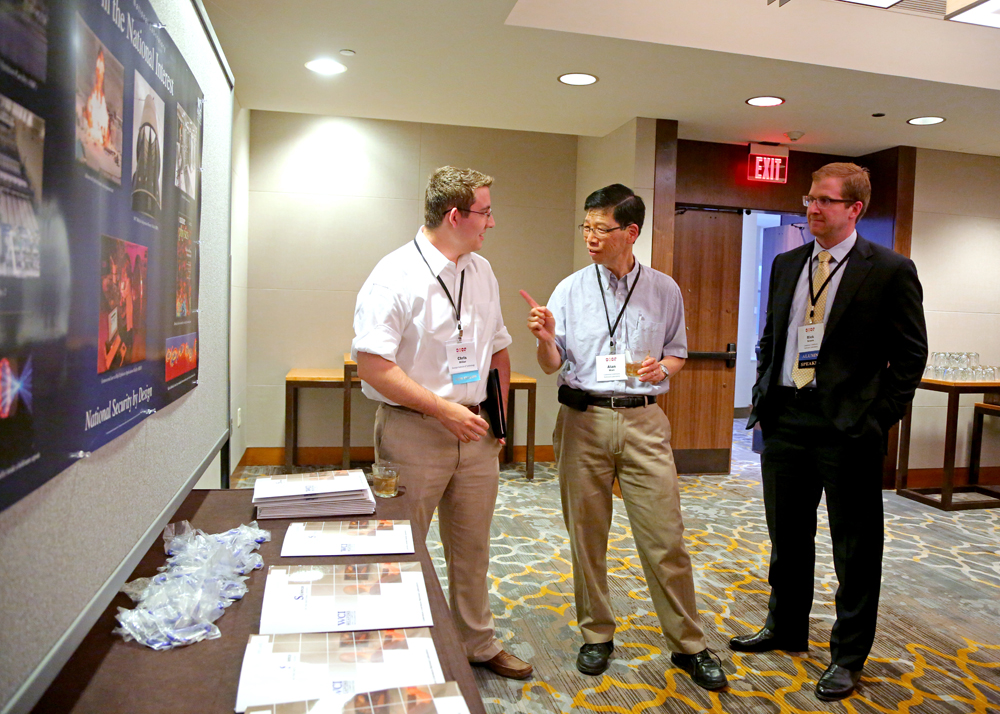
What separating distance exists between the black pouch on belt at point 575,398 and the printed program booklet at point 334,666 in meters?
1.51

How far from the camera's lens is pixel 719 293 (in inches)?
229

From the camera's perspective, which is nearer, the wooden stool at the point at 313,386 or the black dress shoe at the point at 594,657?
the black dress shoe at the point at 594,657

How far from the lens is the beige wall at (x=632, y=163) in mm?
5008

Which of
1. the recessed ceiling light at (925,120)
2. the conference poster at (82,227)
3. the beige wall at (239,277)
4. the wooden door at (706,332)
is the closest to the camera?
the conference poster at (82,227)

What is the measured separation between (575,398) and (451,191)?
2.84 feet

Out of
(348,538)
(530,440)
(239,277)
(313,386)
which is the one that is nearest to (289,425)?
(313,386)

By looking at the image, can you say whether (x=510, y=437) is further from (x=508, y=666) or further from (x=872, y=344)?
(x=872, y=344)

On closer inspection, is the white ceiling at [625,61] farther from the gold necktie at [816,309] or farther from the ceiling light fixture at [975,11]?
the gold necktie at [816,309]

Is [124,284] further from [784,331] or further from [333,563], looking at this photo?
[784,331]

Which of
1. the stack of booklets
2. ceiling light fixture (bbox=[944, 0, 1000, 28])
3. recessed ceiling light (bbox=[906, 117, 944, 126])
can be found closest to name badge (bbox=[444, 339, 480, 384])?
the stack of booklets

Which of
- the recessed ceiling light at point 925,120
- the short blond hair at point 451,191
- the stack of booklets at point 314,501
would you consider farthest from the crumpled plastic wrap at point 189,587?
the recessed ceiling light at point 925,120

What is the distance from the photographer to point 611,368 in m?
2.49

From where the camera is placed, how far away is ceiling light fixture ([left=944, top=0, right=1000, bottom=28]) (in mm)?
3375

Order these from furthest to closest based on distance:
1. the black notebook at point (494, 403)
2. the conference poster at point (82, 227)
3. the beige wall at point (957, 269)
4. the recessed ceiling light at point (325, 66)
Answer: the beige wall at point (957, 269)
the recessed ceiling light at point (325, 66)
the black notebook at point (494, 403)
the conference poster at point (82, 227)
